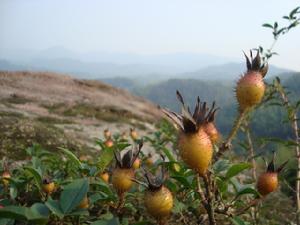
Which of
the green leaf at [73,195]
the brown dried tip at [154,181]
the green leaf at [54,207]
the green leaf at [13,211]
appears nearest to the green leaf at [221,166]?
the brown dried tip at [154,181]

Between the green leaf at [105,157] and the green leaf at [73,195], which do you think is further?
the green leaf at [105,157]

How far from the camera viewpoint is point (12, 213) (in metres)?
1.56

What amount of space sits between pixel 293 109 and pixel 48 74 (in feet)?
121

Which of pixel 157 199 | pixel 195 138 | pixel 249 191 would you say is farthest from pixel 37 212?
pixel 249 191

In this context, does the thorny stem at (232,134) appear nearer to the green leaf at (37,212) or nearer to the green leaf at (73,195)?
the green leaf at (73,195)

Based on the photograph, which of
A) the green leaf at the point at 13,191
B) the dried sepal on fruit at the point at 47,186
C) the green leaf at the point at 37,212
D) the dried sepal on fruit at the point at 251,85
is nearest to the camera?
the green leaf at the point at 37,212

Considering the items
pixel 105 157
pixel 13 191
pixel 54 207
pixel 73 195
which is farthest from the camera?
pixel 13 191

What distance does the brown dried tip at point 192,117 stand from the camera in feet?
5.20

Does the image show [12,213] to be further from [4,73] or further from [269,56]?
[4,73]

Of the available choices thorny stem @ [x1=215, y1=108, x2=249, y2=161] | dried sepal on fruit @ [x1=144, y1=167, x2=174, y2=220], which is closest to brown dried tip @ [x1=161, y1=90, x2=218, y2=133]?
thorny stem @ [x1=215, y1=108, x2=249, y2=161]

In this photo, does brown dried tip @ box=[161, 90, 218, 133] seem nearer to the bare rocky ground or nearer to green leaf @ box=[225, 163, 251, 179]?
green leaf @ box=[225, 163, 251, 179]

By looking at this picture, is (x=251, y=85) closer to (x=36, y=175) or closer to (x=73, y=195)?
(x=73, y=195)

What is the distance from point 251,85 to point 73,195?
2.93 ft

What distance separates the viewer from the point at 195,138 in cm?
162
